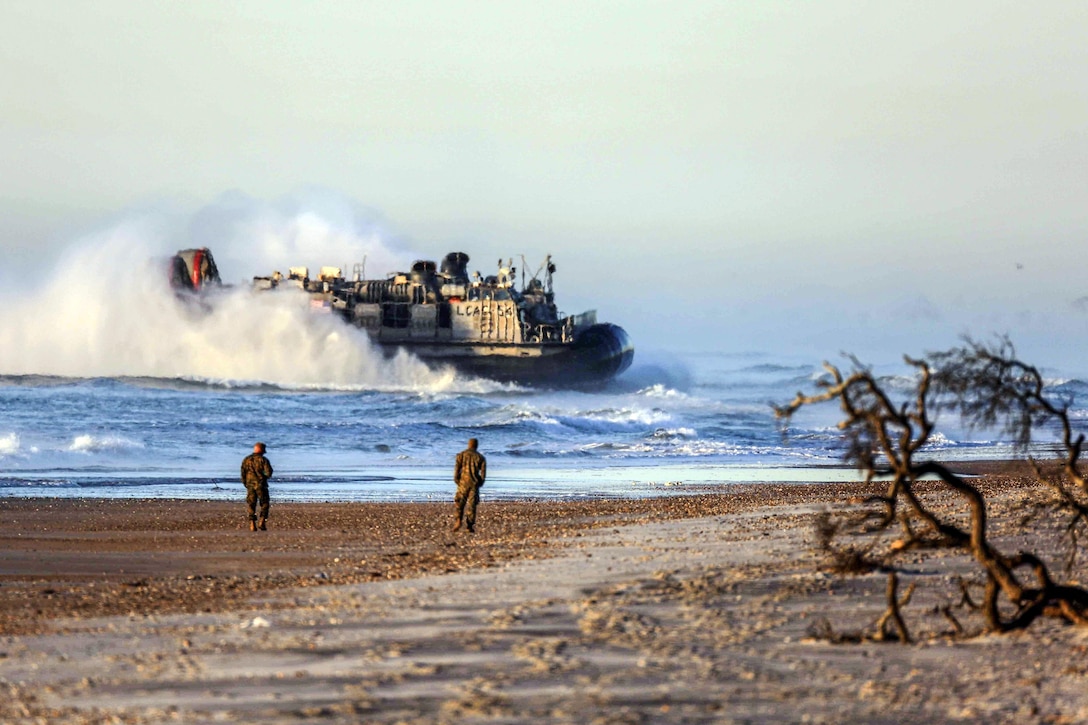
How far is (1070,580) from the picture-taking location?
755cm

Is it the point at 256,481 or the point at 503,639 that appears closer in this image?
the point at 503,639

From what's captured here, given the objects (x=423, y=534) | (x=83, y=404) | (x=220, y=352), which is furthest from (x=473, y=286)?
(x=423, y=534)

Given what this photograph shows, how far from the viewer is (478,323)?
54375 mm

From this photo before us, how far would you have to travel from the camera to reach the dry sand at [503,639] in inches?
187

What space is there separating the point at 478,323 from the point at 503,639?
48.6m

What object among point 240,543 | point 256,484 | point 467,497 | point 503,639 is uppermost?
point 256,484

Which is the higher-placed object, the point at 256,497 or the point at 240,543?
the point at 256,497

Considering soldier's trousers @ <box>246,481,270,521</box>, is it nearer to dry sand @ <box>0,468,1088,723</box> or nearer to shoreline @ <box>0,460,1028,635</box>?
shoreline @ <box>0,460,1028,635</box>

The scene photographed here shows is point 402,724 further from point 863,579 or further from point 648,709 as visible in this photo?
point 863,579

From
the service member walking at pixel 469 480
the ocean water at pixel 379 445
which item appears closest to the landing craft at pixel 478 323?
the ocean water at pixel 379 445

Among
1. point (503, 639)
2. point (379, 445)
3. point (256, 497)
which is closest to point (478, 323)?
point (379, 445)

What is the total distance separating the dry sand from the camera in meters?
4.75

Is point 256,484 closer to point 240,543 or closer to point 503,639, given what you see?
point 240,543

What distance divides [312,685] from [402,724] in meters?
0.74
